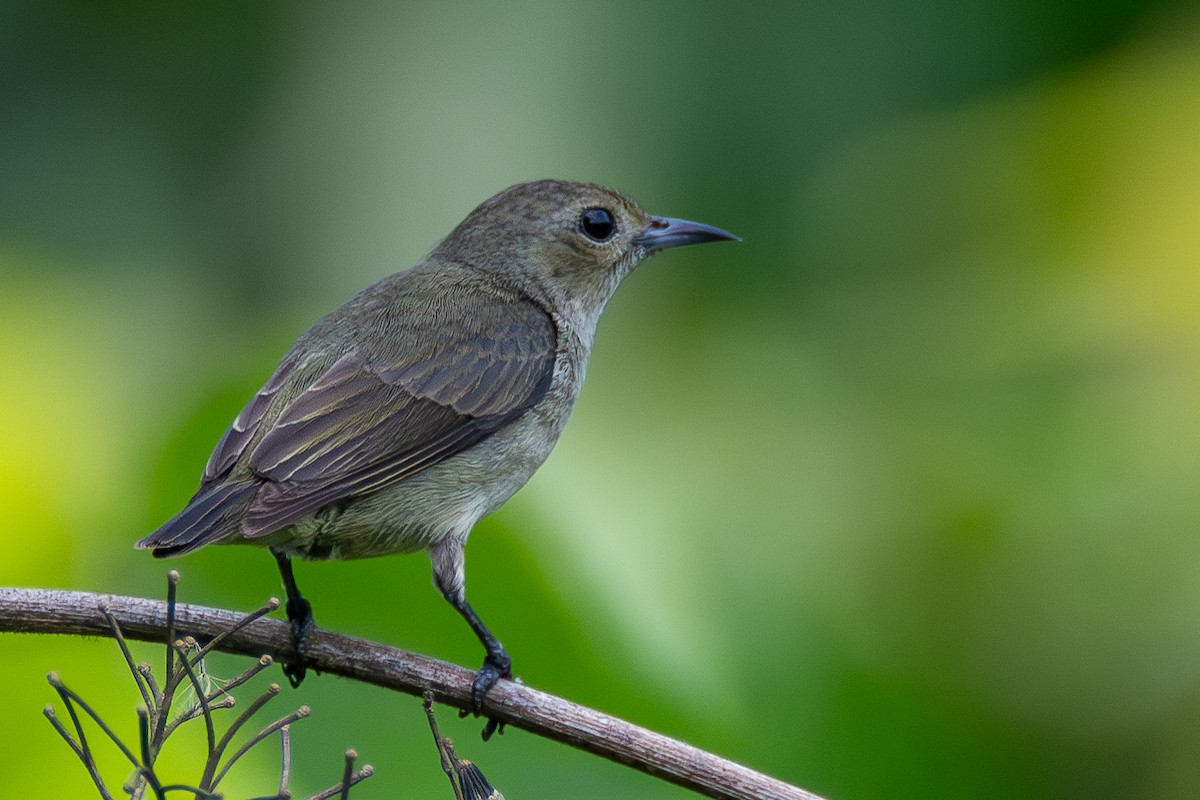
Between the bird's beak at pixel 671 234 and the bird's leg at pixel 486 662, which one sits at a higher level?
the bird's beak at pixel 671 234

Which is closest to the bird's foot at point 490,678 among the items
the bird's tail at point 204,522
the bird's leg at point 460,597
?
the bird's leg at point 460,597

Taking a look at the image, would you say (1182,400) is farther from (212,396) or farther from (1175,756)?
(212,396)

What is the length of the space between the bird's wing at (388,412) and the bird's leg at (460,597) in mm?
182

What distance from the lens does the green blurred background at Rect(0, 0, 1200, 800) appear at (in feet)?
10.9

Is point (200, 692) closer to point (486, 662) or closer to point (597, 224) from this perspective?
point (486, 662)

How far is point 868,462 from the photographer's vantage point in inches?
155

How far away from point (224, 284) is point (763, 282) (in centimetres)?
173

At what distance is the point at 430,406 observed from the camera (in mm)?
3271

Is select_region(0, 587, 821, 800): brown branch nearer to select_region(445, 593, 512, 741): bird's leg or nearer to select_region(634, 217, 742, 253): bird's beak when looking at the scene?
select_region(445, 593, 512, 741): bird's leg

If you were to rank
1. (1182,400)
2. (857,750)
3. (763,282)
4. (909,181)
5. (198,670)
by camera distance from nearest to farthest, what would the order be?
(198,670), (857,750), (1182,400), (763,282), (909,181)

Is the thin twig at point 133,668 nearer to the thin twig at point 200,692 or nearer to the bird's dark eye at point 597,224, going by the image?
the thin twig at point 200,692

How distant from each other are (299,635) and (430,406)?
62cm

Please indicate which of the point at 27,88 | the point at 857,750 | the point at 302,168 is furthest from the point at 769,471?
the point at 27,88

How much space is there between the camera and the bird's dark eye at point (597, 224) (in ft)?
12.9
